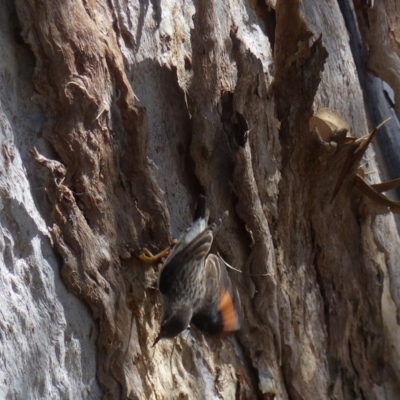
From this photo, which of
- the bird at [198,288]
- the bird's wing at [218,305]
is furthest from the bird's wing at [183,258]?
the bird's wing at [218,305]

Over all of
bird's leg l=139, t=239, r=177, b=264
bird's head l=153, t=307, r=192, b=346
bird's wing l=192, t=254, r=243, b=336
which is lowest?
bird's head l=153, t=307, r=192, b=346

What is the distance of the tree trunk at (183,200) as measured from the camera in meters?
2.29

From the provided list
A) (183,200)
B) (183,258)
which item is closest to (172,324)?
(183,258)

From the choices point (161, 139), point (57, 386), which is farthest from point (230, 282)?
point (57, 386)

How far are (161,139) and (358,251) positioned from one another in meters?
0.97

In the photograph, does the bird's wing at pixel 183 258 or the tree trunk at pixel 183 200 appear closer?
the tree trunk at pixel 183 200

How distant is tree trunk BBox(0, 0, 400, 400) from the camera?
229 centimetres

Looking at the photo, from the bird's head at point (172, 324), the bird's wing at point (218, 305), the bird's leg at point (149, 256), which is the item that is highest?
the bird's leg at point (149, 256)

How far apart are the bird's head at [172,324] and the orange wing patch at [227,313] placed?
164 mm

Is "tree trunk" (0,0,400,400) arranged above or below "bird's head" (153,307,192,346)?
above

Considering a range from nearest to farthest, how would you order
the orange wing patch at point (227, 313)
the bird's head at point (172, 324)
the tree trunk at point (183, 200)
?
the tree trunk at point (183, 200)
the bird's head at point (172, 324)
the orange wing patch at point (227, 313)

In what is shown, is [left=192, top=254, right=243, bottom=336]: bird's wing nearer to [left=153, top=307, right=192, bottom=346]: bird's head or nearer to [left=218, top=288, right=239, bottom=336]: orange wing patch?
[left=218, top=288, right=239, bottom=336]: orange wing patch

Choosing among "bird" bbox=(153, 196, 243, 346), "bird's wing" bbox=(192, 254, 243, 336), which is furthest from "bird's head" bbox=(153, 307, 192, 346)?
"bird's wing" bbox=(192, 254, 243, 336)

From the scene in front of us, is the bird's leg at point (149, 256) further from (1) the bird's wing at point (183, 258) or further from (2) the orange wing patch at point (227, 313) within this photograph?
(2) the orange wing patch at point (227, 313)
